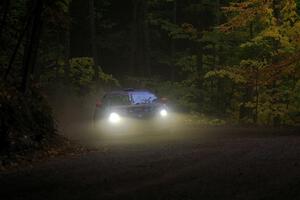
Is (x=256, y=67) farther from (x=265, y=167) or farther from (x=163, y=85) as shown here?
(x=265, y=167)

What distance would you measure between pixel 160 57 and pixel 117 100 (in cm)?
2445

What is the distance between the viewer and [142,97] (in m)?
24.2

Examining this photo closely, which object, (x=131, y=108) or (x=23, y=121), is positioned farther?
(x=131, y=108)

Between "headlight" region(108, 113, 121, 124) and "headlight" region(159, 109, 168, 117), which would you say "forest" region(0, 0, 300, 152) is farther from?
"headlight" region(159, 109, 168, 117)

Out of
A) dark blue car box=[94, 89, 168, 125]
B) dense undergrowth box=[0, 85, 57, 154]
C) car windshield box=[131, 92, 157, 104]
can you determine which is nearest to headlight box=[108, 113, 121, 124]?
dark blue car box=[94, 89, 168, 125]

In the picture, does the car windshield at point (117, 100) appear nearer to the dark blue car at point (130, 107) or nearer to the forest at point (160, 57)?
the dark blue car at point (130, 107)

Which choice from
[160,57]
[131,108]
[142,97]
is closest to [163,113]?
[142,97]

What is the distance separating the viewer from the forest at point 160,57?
61.0 feet

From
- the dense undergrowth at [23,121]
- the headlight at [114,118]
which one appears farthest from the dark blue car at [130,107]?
the dense undergrowth at [23,121]

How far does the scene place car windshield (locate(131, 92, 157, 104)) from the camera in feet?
78.5

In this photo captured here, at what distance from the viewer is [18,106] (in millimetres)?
17031

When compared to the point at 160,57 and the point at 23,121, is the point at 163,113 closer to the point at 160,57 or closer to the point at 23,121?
the point at 23,121

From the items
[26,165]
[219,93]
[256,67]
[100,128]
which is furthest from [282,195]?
[219,93]

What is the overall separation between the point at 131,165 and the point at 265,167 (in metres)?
2.83
